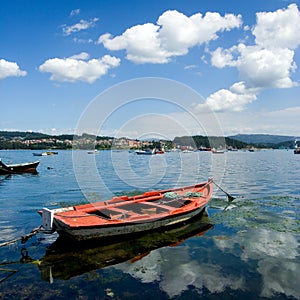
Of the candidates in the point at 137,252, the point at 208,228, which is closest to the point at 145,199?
the point at 208,228

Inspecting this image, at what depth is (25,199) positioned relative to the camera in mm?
21125

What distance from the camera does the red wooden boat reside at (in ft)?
34.3

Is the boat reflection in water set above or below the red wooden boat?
below

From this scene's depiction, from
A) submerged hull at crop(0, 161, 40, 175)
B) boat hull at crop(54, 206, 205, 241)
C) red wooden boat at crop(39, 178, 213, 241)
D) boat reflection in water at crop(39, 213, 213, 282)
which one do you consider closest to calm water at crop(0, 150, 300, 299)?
boat reflection in water at crop(39, 213, 213, 282)

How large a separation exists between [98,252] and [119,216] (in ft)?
6.95

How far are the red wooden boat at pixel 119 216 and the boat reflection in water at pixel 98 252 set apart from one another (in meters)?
0.32

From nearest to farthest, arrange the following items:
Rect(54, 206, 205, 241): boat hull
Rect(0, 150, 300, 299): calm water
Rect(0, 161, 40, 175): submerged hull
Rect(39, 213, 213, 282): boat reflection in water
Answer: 1. Rect(0, 150, 300, 299): calm water
2. Rect(39, 213, 213, 282): boat reflection in water
3. Rect(54, 206, 205, 241): boat hull
4. Rect(0, 161, 40, 175): submerged hull

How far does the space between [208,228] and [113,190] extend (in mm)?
13399

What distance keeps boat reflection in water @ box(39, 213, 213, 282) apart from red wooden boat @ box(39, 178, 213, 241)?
0.32 meters

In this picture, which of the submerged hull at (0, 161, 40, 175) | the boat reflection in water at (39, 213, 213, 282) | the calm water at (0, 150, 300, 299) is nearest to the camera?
the calm water at (0, 150, 300, 299)

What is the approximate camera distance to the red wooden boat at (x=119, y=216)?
10.5 meters

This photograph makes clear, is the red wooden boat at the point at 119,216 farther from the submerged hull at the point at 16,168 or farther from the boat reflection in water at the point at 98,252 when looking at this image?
the submerged hull at the point at 16,168

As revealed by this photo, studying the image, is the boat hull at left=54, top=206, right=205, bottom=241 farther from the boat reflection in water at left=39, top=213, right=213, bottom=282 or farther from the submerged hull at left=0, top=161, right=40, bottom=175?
the submerged hull at left=0, top=161, right=40, bottom=175

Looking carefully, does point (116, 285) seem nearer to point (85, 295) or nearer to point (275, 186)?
point (85, 295)
